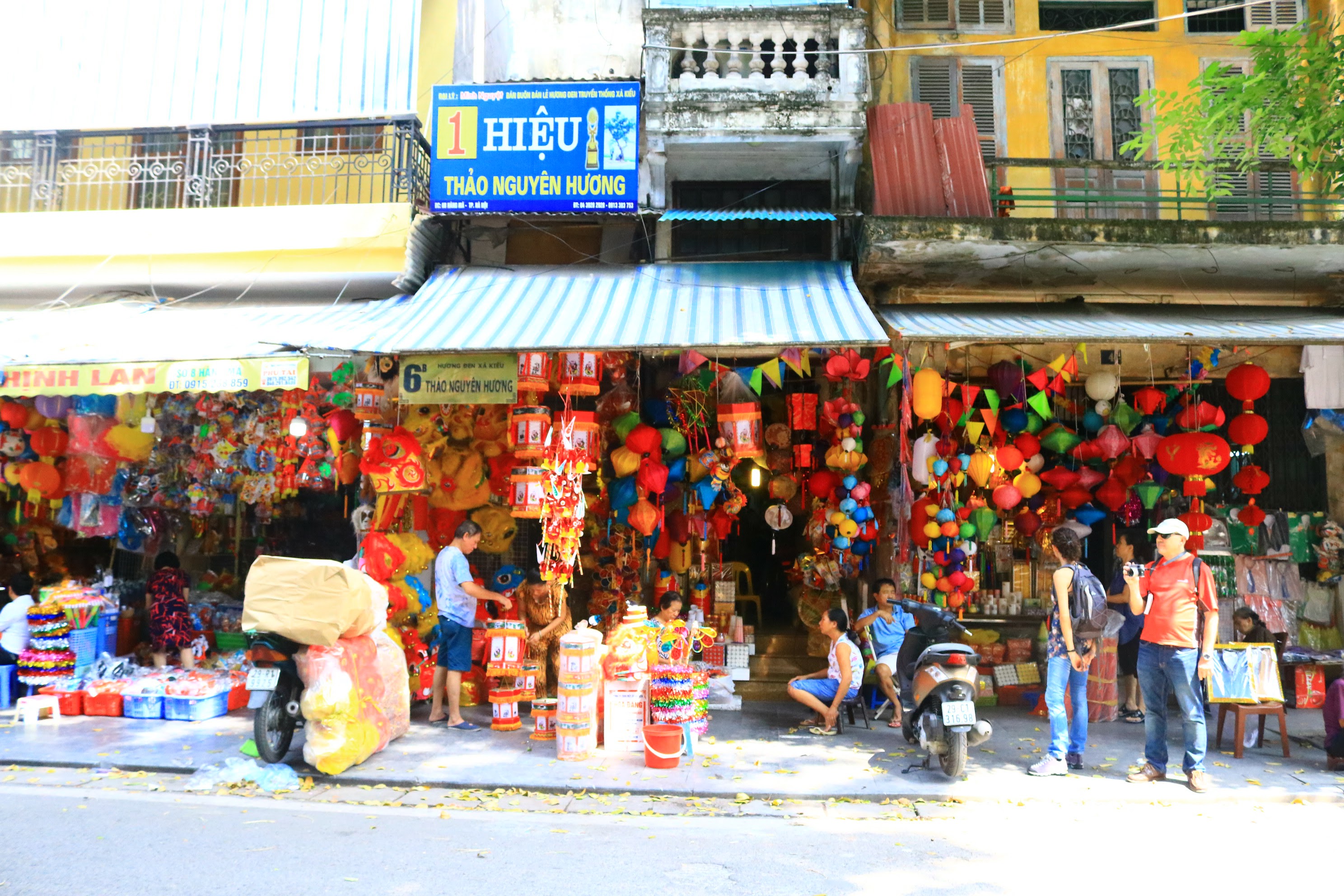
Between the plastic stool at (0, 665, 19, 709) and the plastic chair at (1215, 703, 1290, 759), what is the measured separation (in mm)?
10559

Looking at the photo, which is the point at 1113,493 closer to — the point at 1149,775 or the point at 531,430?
the point at 1149,775

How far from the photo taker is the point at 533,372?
773cm

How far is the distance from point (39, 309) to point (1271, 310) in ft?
42.0

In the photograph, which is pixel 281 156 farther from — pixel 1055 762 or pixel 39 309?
pixel 1055 762

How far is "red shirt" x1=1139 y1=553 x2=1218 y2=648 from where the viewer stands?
6.10m

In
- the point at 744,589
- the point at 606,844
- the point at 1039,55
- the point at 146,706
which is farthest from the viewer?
the point at 744,589

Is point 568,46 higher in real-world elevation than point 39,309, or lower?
higher

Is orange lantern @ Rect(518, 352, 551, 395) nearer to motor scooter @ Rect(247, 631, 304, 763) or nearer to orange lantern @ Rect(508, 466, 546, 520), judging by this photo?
orange lantern @ Rect(508, 466, 546, 520)

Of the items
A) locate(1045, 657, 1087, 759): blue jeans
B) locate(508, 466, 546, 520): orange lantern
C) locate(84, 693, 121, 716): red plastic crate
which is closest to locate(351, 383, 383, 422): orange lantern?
locate(508, 466, 546, 520): orange lantern

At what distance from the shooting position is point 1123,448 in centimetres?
849

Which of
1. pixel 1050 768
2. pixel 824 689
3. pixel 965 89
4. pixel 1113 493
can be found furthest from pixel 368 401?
pixel 965 89

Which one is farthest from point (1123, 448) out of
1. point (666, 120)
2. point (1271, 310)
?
point (666, 120)

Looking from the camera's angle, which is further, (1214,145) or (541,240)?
(541,240)

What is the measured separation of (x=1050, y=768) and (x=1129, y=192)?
6.45 metres
